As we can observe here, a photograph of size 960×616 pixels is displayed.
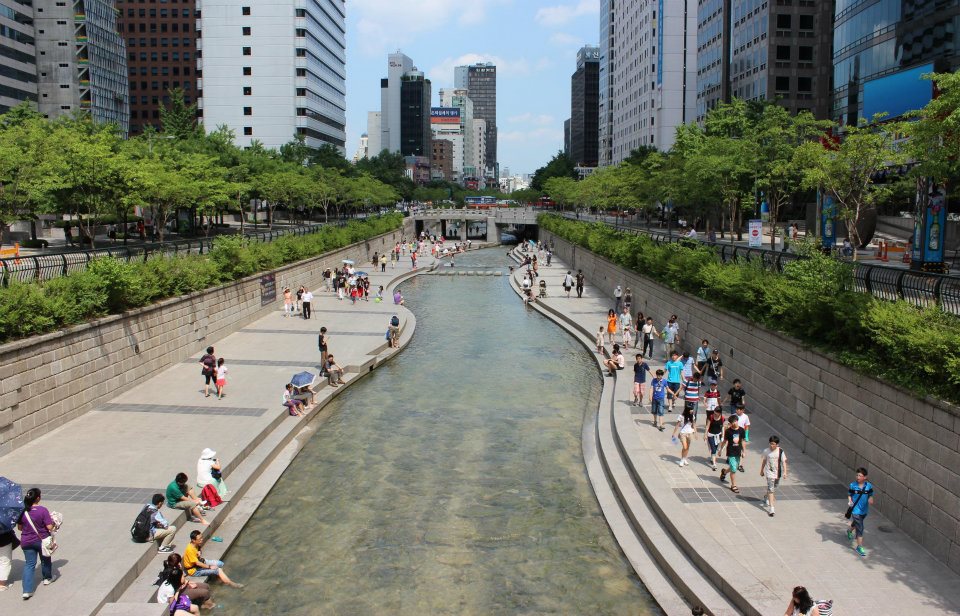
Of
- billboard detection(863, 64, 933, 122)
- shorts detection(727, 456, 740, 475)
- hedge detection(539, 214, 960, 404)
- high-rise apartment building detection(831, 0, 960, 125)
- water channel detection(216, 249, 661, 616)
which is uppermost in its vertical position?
high-rise apartment building detection(831, 0, 960, 125)

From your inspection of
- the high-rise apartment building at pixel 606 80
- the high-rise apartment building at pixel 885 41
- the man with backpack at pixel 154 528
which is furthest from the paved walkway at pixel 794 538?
the high-rise apartment building at pixel 606 80

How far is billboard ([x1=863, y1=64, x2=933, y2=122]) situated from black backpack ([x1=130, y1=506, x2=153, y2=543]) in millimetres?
44617

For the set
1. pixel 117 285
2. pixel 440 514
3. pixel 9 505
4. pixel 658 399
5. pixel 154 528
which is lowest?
pixel 440 514

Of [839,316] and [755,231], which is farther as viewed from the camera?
[755,231]

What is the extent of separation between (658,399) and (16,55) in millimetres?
105890

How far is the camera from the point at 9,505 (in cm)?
1152

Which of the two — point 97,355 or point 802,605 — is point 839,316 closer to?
point 802,605

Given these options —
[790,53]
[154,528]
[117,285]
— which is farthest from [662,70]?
[154,528]

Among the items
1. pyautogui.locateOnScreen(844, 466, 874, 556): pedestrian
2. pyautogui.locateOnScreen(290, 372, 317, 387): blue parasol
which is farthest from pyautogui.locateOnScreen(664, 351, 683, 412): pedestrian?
pyautogui.locateOnScreen(290, 372, 317, 387): blue parasol

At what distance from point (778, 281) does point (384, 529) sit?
12.4 meters

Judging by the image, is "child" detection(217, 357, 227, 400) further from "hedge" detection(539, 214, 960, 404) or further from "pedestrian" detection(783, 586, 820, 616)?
"pedestrian" detection(783, 586, 820, 616)

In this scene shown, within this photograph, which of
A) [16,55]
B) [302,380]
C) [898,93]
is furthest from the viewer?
[16,55]

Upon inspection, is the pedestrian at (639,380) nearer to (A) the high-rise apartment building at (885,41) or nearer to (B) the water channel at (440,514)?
(B) the water channel at (440,514)

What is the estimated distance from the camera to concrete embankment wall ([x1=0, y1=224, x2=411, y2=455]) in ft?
59.5
